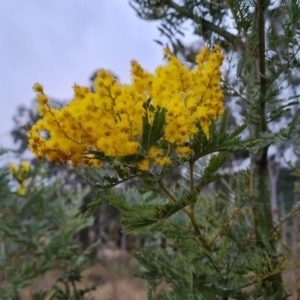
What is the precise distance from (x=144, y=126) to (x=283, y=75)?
0.47 metres

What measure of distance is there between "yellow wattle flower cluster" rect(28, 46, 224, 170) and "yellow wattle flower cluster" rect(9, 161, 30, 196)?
5.78 feet

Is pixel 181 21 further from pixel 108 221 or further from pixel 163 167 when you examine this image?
pixel 108 221

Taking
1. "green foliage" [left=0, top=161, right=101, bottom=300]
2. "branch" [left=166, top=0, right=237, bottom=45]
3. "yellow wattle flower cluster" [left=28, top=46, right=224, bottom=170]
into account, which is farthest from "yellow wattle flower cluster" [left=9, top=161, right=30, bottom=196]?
"yellow wattle flower cluster" [left=28, top=46, right=224, bottom=170]

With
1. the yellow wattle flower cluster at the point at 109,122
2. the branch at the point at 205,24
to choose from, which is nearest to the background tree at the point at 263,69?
the branch at the point at 205,24

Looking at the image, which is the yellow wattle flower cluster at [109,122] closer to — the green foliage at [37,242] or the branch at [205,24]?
the branch at [205,24]

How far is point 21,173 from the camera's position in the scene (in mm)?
2395

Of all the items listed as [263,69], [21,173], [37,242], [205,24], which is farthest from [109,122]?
[21,173]

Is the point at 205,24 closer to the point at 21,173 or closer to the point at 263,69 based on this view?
the point at 263,69

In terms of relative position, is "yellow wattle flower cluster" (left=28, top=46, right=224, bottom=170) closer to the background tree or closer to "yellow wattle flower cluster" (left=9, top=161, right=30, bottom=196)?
the background tree

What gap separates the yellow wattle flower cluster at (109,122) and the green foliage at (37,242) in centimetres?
115

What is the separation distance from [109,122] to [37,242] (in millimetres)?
1653

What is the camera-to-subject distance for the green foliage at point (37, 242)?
1867 millimetres

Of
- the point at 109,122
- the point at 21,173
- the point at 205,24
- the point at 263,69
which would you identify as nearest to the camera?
the point at 109,122

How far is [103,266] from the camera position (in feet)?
25.2
